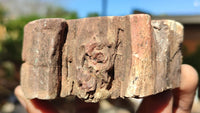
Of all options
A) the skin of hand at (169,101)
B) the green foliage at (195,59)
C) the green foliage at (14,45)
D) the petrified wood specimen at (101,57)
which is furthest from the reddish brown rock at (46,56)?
the green foliage at (195,59)

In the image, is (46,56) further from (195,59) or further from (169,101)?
(195,59)

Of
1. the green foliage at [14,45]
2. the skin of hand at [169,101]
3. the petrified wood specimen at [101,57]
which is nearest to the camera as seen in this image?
the petrified wood specimen at [101,57]

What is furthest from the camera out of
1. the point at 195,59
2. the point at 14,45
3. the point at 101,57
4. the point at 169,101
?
the point at 14,45

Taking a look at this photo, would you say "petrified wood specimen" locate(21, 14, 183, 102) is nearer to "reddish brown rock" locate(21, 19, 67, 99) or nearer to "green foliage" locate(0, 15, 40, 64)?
"reddish brown rock" locate(21, 19, 67, 99)

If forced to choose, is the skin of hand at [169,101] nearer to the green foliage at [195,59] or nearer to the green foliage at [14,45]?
the green foliage at [195,59]

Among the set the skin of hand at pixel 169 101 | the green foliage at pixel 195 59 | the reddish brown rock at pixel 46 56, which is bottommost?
the green foliage at pixel 195 59

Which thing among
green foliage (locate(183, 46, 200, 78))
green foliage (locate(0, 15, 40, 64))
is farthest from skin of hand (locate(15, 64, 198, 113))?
green foliage (locate(0, 15, 40, 64))

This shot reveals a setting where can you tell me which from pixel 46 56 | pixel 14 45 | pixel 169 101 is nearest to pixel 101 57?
pixel 46 56

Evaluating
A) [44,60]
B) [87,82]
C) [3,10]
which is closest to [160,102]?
[87,82]

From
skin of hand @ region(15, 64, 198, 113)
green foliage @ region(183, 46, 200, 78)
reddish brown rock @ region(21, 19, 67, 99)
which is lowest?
green foliage @ region(183, 46, 200, 78)

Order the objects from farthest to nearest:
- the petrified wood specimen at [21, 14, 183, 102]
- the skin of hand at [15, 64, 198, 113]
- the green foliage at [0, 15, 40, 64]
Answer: the green foliage at [0, 15, 40, 64] < the skin of hand at [15, 64, 198, 113] < the petrified wood specimen at [21, 14, 183, 102]
